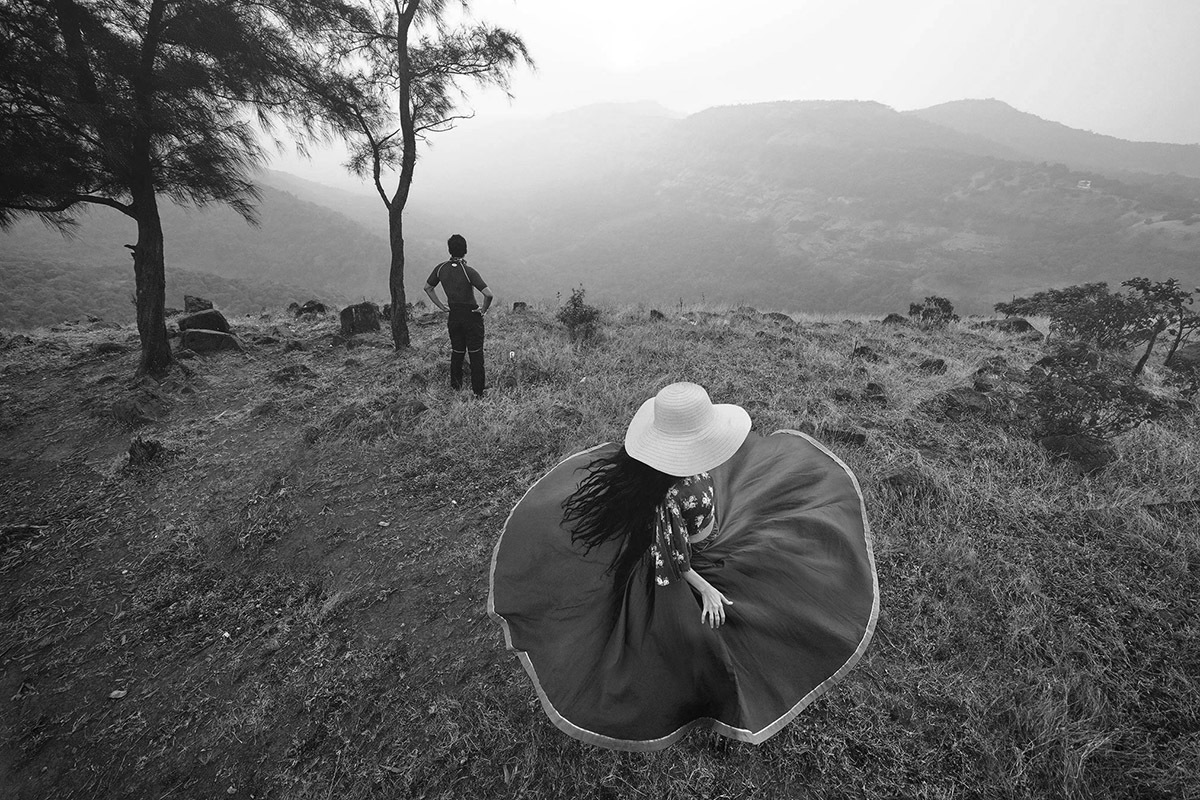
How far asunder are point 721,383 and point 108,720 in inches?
259

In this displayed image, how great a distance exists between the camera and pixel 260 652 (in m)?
2.98

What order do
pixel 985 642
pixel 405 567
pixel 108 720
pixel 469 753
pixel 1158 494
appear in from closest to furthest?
pixel 469 753 < pixel 108 720 < pixel 985 642 < pixel 405 567 < pixel 1158 494

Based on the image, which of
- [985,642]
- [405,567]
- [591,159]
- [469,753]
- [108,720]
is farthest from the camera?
[591,159]

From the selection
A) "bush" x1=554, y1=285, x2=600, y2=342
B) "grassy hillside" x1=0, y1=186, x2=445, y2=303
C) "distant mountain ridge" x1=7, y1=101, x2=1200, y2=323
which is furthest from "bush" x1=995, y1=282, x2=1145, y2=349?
"grassy hillside" x1=0, y1=186, x2=445, y2=303

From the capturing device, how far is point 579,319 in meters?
9.36

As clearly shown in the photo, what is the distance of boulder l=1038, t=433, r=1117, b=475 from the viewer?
170 inches

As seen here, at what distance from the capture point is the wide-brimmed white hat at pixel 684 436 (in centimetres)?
202

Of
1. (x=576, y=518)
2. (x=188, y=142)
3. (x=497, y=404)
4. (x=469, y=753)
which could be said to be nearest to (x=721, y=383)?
(x=497, y=404)

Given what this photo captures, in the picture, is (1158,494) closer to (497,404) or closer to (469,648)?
(469,648)

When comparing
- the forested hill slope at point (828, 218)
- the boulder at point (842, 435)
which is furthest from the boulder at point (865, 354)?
Result: the forested hill slope at point (828, 218)

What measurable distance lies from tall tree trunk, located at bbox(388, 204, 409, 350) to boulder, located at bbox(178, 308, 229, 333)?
3640 millimetres

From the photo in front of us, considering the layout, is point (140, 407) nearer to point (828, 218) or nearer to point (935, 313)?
point (935, 313)

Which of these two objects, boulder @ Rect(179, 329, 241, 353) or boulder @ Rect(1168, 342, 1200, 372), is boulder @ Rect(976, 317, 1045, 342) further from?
boulder @ Rect(179, 329, 241, 353)

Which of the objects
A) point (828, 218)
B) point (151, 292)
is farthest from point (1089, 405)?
point (828, 218)
